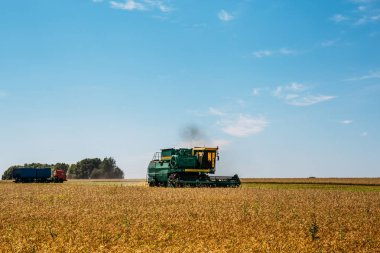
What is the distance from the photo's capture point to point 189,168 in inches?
1532

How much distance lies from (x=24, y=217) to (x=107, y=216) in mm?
3229

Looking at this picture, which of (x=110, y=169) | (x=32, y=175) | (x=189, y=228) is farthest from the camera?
(x=110, y=169)

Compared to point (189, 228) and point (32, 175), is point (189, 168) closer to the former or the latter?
point (189, 228)

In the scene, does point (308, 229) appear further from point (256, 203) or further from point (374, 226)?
point (256, 203)

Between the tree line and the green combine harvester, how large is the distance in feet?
327

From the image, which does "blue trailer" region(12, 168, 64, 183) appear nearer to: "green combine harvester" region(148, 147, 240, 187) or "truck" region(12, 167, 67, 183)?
"truck" region(12, 167, 67, 183)

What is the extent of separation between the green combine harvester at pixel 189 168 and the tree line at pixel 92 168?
327 ft

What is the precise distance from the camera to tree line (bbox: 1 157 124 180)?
137 meters

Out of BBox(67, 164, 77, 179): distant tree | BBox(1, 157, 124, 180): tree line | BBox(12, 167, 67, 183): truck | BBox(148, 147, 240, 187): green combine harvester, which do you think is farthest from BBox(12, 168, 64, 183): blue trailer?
BBox(67, 164, 77, 179): distant tree

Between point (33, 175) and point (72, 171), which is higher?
point (72, 171)

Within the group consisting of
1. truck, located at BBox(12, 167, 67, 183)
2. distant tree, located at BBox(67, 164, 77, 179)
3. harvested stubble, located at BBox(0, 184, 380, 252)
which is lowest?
harvested stubble, located at BBox(0, 184, 380, 252)

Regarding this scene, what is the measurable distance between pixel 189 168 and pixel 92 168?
110 meters

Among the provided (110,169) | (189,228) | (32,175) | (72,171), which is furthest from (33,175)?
(72,171)

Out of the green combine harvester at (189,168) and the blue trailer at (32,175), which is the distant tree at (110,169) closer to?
the blue trailer at (32,175)
